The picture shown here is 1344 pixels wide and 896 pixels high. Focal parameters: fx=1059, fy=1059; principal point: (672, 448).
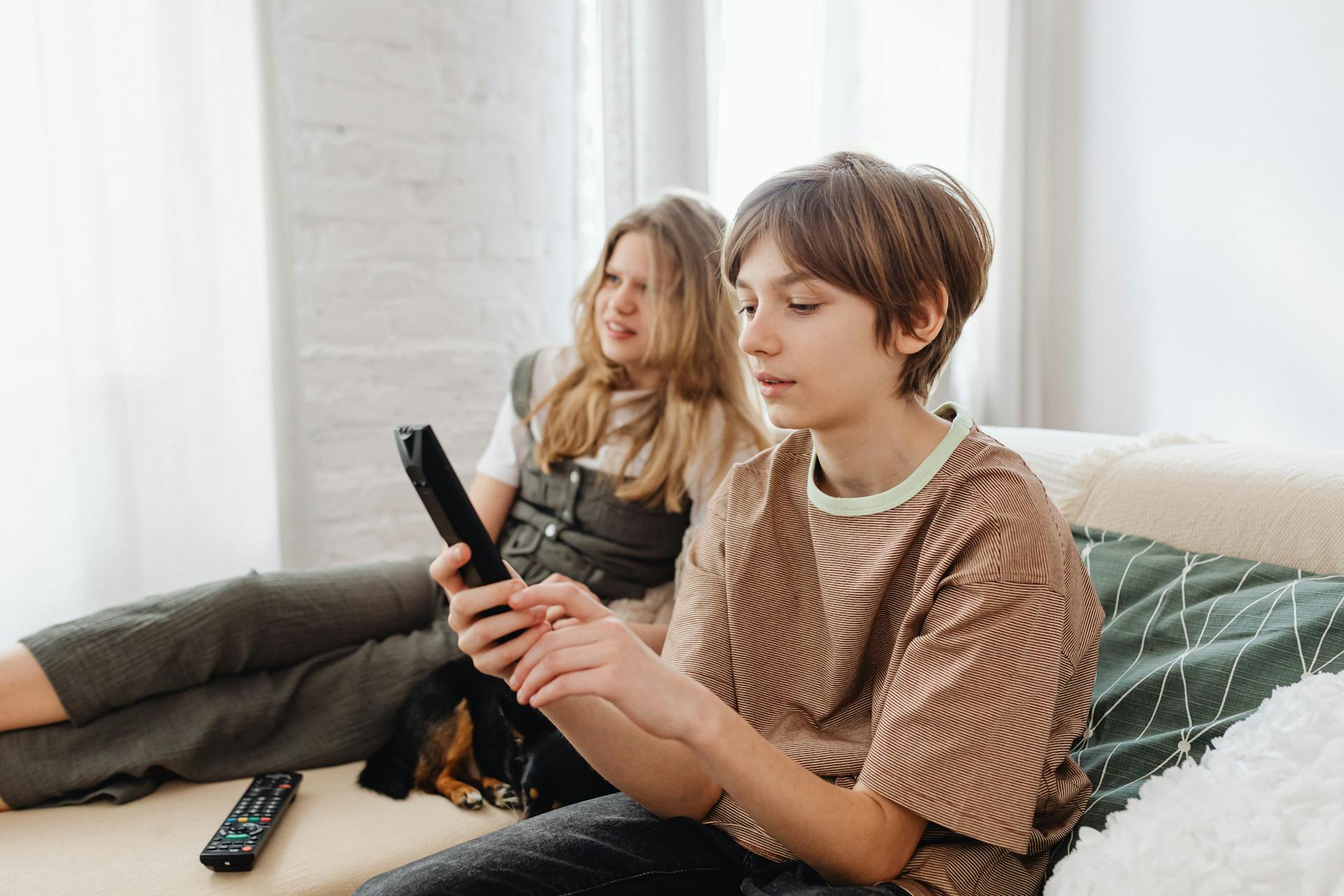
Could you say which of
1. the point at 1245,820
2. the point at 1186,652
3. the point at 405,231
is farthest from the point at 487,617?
the point at 405,231

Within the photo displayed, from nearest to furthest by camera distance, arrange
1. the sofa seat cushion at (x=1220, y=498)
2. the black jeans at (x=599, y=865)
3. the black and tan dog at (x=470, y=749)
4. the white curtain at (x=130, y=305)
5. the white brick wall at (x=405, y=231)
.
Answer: the black jeans at (x=599, y=865) < the sofa seat cushion at (x=1220, y=498) < the black and tan dog at (x=470, y=749) < the white curtain at (x=130, y=305) < the white brick wall at (x=405, y=231)

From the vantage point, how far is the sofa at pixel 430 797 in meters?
1.13

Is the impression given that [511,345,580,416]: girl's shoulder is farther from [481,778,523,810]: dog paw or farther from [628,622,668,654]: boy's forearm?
[481,778,523,810]: dog paw

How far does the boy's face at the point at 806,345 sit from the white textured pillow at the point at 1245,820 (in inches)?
16.2

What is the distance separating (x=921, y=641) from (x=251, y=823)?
0.83 m

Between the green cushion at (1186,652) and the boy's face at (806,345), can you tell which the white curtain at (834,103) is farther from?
the boy's face at (806,345)

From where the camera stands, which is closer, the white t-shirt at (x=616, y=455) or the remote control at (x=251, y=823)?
the remote control at (x=251, y=823)

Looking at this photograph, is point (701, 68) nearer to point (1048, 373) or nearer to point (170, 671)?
point (1048, 373)

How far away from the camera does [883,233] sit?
94 centimetres

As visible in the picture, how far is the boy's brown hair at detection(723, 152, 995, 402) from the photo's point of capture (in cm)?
94

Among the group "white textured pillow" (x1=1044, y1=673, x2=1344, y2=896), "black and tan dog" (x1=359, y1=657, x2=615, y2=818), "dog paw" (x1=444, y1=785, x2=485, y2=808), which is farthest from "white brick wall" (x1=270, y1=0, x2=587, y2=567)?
"white textured pillow" (x1=1044, y1=673, x2=1344, y2=896)

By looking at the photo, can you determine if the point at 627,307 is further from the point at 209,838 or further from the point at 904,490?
the point at 209,838

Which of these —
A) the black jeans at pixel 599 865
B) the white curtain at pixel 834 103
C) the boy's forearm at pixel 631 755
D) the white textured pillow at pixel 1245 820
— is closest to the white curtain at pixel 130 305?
the white curtain at pixel 834 103

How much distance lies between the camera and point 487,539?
33.2 inches
